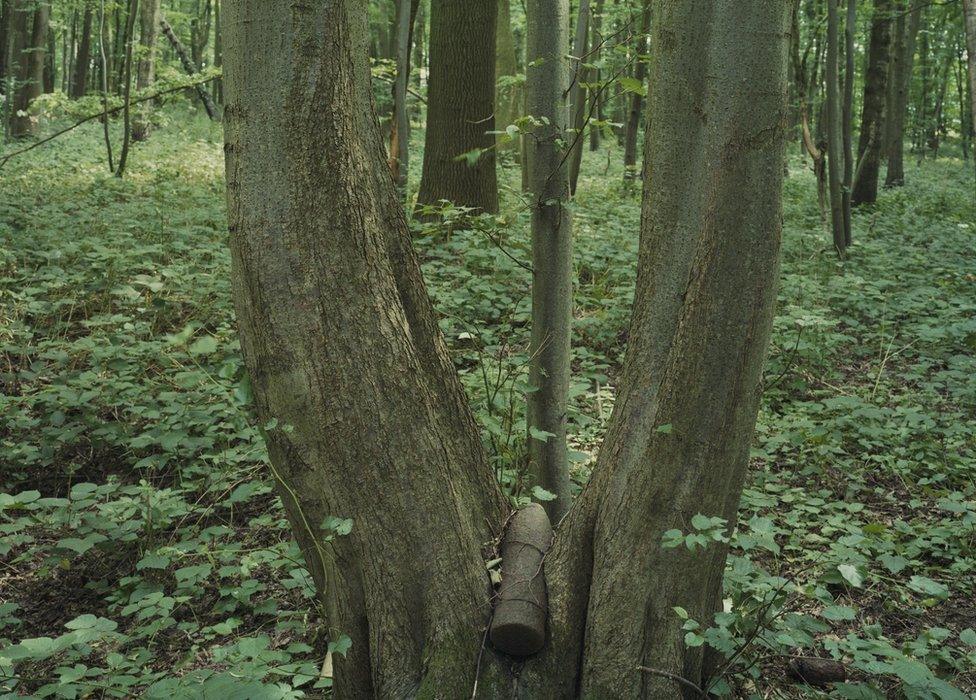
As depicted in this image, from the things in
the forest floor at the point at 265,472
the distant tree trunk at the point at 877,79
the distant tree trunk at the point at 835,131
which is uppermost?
the distant tree trunk at the point at 877,79

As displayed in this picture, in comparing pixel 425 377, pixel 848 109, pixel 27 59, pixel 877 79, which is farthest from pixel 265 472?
pixel 27 59

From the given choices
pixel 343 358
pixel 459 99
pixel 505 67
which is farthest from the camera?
pixel 505 67

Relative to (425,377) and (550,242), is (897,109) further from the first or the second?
(425,377)

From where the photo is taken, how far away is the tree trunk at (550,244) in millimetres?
3281

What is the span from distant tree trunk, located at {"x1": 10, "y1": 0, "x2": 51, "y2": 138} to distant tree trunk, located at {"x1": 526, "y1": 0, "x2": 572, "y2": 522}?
14691 mm

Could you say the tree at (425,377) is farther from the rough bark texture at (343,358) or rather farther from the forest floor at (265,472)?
the forest floor at (265,472)

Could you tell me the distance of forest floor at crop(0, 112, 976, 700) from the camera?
8.59 ft

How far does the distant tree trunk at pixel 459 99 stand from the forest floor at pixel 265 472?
677mm

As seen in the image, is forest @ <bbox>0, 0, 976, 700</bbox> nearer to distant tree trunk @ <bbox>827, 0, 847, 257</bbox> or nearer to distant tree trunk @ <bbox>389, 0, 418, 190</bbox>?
distant tree trunk @ <bbox>827, 0, 847, 257</bbox>

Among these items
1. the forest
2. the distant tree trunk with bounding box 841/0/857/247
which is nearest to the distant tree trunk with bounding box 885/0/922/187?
the distant tree trunk with bounding box 841/0/857/247

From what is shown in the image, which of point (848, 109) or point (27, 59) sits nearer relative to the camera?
point (848, 109)

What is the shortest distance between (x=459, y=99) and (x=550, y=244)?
4782mm

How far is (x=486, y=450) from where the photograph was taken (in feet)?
10.5

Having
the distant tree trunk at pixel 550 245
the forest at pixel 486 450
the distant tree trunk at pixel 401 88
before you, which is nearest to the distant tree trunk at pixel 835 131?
the forest at pixel 486 450
